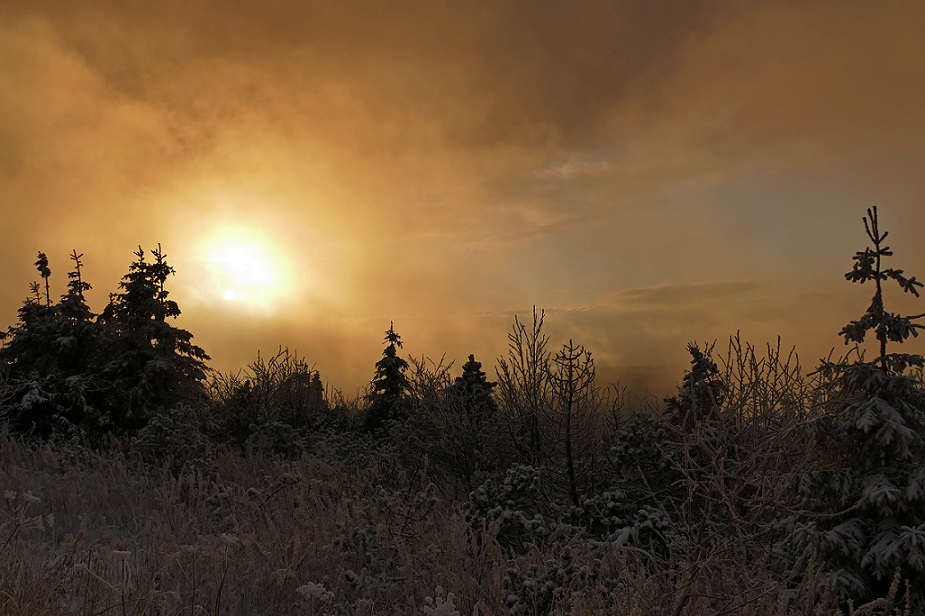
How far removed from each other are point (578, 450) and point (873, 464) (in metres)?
4.86

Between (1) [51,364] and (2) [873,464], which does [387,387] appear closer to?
(1) [51,364]

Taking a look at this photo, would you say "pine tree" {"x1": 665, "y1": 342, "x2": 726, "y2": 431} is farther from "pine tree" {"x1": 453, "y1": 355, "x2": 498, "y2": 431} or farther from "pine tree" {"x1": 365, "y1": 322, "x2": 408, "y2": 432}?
"pine tree" {"x1": 365, "y1": 322, "x2": 408, "y2": 432}

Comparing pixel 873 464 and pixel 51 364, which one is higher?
pixel 51 364

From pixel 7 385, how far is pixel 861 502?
56.7 ft

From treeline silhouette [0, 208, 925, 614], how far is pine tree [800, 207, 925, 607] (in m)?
0.02

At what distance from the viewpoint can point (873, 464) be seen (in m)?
7.05

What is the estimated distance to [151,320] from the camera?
15906 mm

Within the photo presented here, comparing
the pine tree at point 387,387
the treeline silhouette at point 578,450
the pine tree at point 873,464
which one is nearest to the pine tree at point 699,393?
the treeline silhouette at point 578,450

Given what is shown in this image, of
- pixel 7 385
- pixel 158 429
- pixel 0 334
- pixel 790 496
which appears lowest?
pixel 790 496

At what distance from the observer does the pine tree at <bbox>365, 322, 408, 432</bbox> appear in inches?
795

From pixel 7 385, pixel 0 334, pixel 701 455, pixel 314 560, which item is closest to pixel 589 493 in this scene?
pixel 701 455

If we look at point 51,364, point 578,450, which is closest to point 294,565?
point 578,450

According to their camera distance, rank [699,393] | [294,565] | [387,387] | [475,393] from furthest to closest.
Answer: [387,387]
[475,393]
[699,393]
[294,565]

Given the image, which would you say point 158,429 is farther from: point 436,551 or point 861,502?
point 861,502
